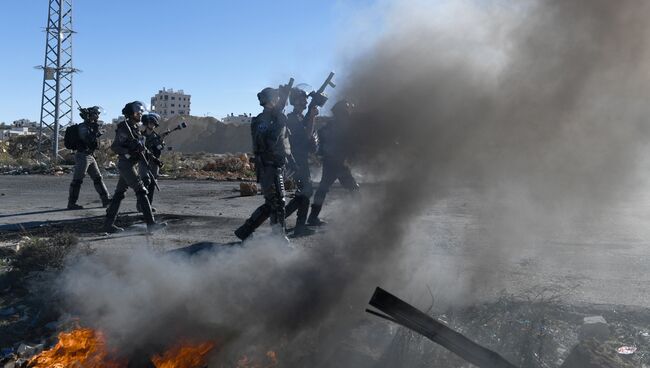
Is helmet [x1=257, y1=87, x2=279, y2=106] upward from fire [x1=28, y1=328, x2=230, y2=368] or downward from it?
upward

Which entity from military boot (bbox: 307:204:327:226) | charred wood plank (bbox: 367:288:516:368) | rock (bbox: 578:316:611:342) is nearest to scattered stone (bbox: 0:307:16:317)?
charred wood plank (bbox: 367:288:516:368)

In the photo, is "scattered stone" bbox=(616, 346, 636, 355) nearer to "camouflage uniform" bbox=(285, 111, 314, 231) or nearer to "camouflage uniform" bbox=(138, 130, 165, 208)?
"camouflage uniform" bbox=(285, 111, 314, 231)

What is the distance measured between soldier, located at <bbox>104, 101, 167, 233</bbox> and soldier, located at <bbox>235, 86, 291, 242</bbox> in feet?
6.66

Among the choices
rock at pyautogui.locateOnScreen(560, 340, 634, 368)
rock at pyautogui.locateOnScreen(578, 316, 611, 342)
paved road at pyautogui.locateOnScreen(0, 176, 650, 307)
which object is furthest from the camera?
paved road at pyautogui.locateOnScreen(0, 176, 650, 307)

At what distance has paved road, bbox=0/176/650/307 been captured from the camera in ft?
18.0

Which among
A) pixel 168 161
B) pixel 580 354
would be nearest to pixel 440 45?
pixel 580 354

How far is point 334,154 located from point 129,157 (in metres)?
2.83

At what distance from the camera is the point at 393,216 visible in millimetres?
5547

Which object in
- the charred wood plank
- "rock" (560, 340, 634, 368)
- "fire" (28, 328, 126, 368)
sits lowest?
"fire" (28, 328, 126, 368)

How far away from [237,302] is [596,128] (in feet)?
11.6

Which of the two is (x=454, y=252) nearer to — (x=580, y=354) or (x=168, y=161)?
(x=580, y=354)

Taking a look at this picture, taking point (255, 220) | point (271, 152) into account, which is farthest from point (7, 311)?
point (271, 152)

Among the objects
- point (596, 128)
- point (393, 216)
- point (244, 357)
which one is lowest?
point (244, 357)

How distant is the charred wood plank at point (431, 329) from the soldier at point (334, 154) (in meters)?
3.09
